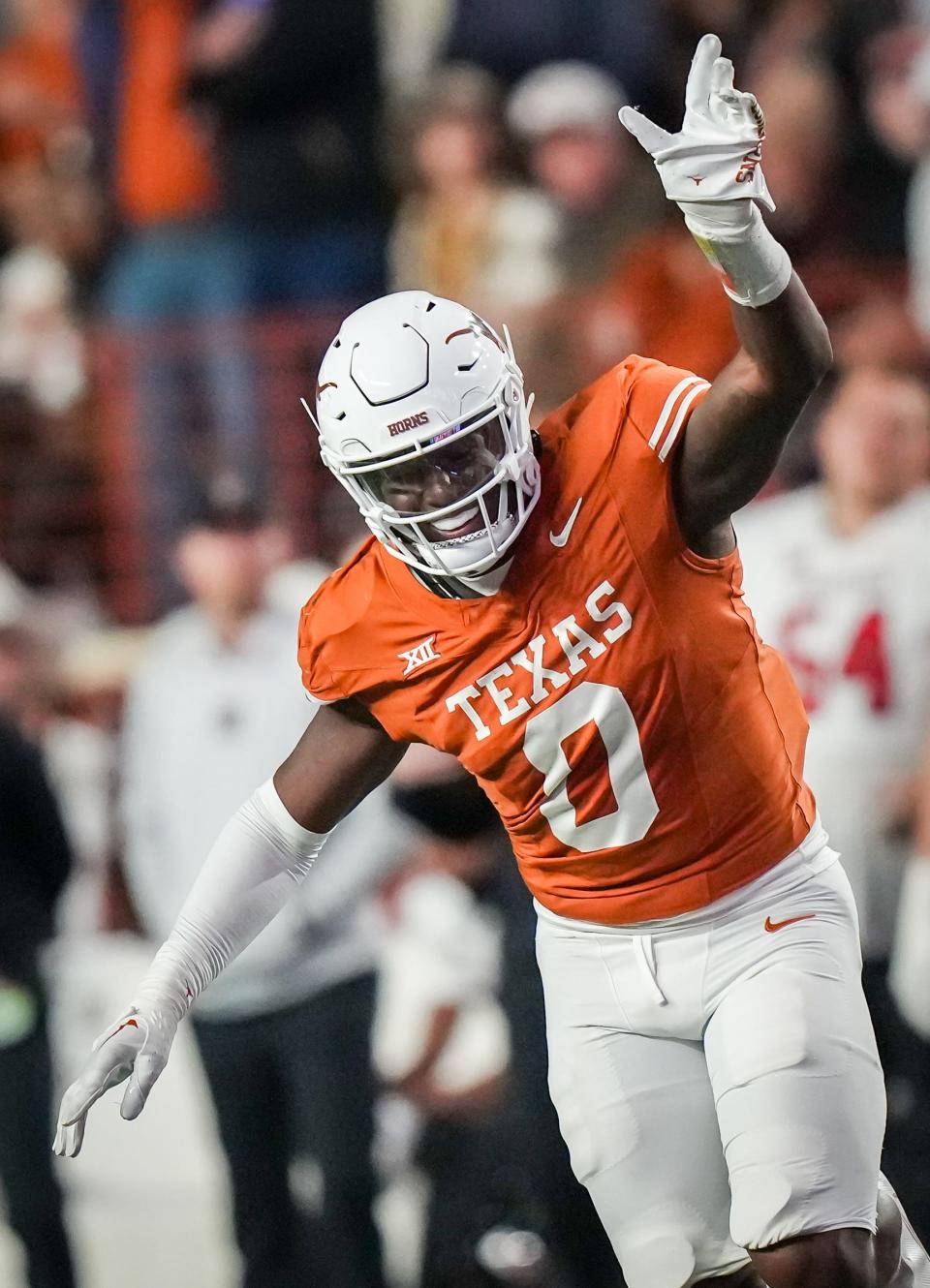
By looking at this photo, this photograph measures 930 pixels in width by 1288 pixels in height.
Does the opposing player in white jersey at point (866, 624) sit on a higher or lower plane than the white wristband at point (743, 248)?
lower

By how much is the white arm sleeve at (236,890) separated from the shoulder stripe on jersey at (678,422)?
0.95 meters

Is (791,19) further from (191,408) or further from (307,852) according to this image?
(307,852)

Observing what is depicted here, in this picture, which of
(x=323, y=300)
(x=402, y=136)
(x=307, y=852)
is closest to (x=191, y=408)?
(x=323, y=300)

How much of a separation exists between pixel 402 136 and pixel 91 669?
1934 millimetres

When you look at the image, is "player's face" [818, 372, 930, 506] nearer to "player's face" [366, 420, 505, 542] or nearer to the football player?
the football player

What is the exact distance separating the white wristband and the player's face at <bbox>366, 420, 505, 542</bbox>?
1.51 feet

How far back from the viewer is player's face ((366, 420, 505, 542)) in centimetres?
282

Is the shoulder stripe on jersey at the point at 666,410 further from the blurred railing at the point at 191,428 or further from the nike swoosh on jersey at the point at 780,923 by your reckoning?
the blurred railing at the point at 191,428

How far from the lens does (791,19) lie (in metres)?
6.00

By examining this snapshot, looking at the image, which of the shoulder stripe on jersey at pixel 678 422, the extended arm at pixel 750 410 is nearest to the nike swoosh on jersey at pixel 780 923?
the extended arm at pixel 750 410

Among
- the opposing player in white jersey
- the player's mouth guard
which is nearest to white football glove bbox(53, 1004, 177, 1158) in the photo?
the player's mouth guard

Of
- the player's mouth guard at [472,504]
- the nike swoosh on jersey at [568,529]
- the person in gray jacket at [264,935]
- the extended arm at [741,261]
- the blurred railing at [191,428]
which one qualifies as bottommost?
the person in gray jacket at [264,935]

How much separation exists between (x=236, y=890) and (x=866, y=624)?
1831 mm

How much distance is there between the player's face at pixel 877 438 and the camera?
4.56m
